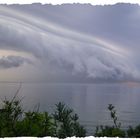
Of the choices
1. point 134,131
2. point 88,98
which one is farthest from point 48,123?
point 134,131

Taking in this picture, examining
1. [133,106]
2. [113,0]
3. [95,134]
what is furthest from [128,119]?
[113,0]

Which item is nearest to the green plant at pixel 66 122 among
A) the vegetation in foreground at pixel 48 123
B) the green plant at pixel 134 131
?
the vegetation in foreground at pixel 48 123

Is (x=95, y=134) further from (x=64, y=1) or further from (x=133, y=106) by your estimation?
(x=64, y=1)

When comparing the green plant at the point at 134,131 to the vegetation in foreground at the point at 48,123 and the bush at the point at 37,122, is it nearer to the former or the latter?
the vegetation in foreground at the point at 48,123

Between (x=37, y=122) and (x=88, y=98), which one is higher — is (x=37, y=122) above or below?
below

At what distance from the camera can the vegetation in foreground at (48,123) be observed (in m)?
1.63

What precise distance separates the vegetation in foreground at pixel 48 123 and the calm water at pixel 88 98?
1.2 inches

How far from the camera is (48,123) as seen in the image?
1.69 metres

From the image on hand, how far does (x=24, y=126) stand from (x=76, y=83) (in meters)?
0.33

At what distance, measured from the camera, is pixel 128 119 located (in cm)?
172

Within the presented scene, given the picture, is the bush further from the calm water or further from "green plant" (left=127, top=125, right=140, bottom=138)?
"green plant" (left=127, top=125, right=140, bottom=138)

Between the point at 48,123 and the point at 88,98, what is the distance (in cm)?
23

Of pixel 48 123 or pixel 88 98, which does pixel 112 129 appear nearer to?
pixel 88 98

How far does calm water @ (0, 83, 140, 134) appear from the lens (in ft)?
5.49
